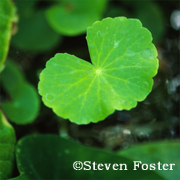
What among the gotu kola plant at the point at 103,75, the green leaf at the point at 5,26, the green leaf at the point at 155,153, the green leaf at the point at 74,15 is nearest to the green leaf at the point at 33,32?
the green leaf at the point at 74,15

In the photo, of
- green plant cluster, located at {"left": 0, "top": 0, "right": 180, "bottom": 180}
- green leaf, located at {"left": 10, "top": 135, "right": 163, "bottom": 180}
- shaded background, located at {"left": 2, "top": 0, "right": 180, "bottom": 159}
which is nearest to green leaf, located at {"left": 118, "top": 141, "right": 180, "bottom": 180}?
green plant cluster, located at {"left": 0, "top": 0, "right": 180, "bottom": 180}

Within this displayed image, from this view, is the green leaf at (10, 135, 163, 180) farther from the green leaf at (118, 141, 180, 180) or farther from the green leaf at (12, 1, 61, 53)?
the green leaf at (12, 1, 61, 53)

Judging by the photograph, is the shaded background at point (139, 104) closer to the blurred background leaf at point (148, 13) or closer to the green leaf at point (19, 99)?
the blurred background leaf at point (148, 13)

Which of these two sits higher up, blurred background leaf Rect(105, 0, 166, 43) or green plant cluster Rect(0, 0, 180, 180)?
blurred background leaf Rect(105, 0, 166, 43)

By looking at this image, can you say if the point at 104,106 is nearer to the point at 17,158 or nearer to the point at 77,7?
the point at 17,158

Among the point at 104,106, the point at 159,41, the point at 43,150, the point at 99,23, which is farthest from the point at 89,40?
the point at 159,41
